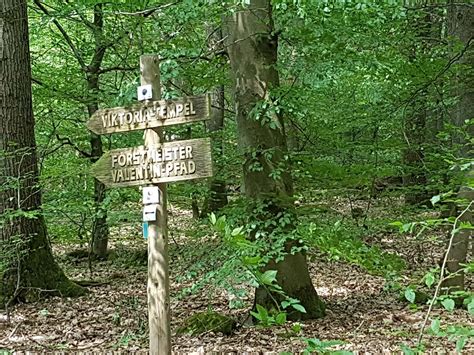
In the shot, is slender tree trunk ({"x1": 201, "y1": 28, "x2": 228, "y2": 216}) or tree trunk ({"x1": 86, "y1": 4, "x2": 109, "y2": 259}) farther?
tree trunk ({"x1": 86, "y1": 4, "x2": 109, "y2": 259})

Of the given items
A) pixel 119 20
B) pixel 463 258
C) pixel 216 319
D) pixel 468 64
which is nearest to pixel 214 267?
pixel 216 319

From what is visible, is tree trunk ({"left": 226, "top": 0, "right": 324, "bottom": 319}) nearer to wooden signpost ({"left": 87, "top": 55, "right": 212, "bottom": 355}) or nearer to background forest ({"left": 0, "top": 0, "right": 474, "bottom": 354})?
background forest ({"left": 0, "top": 0, "right": 474, "bottom": 354})

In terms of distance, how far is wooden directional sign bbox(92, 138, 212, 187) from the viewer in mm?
3447

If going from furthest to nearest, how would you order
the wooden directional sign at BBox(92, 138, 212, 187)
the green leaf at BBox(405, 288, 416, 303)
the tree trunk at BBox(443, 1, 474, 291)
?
the tree trunk at BBox(443, 1, 474, 291), the wooden directional sign at BBox(92, 138, 212, 187), the green leaf at BBox(405, 288, 416, 303)

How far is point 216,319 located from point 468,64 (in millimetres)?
4570

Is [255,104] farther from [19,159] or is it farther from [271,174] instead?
[19,159]

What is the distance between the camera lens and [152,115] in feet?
12.0

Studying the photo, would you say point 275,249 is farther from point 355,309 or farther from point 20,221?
point 20,221

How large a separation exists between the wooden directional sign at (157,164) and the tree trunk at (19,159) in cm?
411

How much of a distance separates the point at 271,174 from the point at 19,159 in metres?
3.85

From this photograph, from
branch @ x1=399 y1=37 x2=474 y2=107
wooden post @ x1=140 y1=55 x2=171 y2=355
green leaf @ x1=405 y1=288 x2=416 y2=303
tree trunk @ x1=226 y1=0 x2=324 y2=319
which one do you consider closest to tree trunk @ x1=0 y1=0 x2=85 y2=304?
tree trunk @ x1=226 y1=0 x2=324 y2=319

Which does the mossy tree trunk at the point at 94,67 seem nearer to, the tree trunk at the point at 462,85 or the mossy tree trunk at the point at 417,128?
the mossy tree trunk at the point at 417,128

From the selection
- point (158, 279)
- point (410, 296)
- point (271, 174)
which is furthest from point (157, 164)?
point (271, 174)

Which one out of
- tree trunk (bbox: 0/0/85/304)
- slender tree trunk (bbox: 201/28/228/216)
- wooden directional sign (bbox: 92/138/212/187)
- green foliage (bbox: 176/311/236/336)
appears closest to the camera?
wooden directional sign (bbox: 92/138/212/187)
